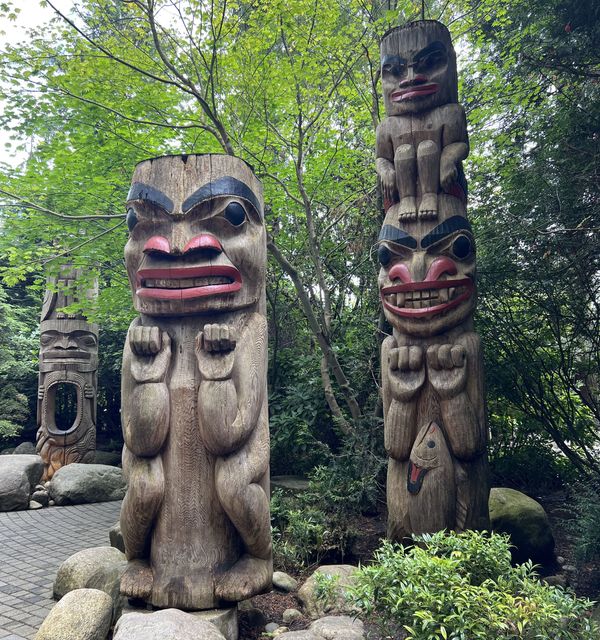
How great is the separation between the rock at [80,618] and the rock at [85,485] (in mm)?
4910

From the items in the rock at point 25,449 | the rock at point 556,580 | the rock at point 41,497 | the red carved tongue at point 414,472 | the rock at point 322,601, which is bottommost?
the rock at point 556,580

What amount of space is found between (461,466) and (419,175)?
8.67ft

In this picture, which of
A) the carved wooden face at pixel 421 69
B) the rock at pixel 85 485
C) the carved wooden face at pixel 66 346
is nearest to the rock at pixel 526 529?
the carved wooden face at pixel 421 69

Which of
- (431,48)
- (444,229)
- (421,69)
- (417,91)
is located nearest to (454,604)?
(444,229)

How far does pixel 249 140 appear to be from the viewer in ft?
25.0

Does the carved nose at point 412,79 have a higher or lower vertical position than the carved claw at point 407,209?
higher

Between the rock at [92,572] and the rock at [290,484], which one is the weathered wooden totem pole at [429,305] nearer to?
the rock at [92,572]

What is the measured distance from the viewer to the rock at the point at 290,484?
262 inches

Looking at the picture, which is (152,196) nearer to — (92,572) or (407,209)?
A: (407,209)

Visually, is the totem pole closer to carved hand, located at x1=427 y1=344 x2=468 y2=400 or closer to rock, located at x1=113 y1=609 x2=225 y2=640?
carved hand, located at x1=427 y1=344 x2=468 y2=400

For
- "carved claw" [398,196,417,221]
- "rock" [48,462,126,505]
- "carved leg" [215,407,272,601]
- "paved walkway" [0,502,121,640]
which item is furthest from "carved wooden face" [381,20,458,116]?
"rock" [48,462,126,505]

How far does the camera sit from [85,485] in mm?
7855

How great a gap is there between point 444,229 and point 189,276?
234 centimetres

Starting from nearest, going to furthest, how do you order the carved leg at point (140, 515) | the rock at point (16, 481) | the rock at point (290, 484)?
the carved leg at point (140, 515) < the rock at point (290, 484) < the rock at point (16, 481)
